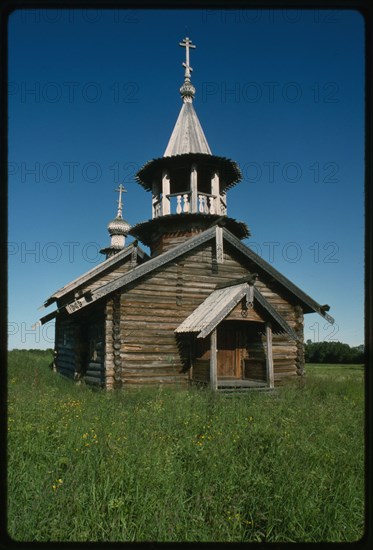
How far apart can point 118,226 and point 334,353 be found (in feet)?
68.4

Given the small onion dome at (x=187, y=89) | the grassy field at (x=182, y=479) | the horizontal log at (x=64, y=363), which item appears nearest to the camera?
the grassy field at (x=182, y=479)

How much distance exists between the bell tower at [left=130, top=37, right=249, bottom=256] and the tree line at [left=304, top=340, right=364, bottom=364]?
17.7 meters

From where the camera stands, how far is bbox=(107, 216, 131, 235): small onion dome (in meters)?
28.8

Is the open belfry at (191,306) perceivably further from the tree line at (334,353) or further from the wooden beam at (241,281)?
the tree line at (334,353)

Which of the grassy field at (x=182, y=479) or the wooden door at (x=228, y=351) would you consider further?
the wooden door at (x=228, y=351)

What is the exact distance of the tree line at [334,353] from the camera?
29.5 m

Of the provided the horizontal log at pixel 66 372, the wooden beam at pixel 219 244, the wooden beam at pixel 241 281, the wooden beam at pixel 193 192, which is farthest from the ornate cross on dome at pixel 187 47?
the horizontal log at pixel 66 372

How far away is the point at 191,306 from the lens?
12.9 metres

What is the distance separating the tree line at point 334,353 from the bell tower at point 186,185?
17714mm

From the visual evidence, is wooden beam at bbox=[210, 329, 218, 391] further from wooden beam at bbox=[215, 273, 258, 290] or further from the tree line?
the tree line

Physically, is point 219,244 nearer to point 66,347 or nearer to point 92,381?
point 92,381
